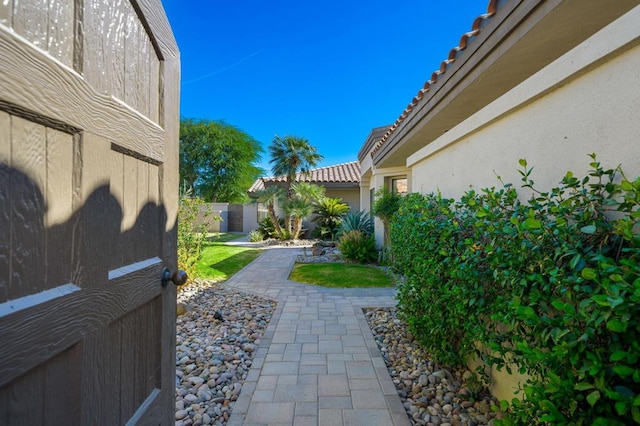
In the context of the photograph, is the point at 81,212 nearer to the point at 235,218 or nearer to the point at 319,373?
the point at 319,373

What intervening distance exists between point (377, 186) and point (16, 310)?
9.90m

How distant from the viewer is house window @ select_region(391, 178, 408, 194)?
1018cm

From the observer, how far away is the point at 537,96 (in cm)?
229

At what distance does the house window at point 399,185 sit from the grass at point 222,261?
5498 millimetres

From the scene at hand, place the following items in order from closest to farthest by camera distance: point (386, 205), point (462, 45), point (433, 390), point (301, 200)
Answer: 1. point (433, 390)
2. point (462, 45)
3. point (386, 205)
4. point (301, 200)

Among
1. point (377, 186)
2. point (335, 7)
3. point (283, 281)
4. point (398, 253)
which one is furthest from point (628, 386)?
point (335, 7)

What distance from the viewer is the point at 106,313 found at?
1334 mm

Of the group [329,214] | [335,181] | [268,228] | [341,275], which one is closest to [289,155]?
[335,181]

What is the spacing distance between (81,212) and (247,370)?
2.97m

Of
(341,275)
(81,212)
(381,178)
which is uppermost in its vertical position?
(381,178)

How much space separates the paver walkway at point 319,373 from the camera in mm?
2709

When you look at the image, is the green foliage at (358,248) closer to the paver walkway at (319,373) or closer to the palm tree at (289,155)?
the paver walkway at (319,373)

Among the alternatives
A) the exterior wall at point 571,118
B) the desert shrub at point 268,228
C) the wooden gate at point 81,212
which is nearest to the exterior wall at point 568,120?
the exterior wall at point 571,118

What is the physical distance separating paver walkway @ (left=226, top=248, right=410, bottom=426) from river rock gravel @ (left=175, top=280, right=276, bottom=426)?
0.18 metres
